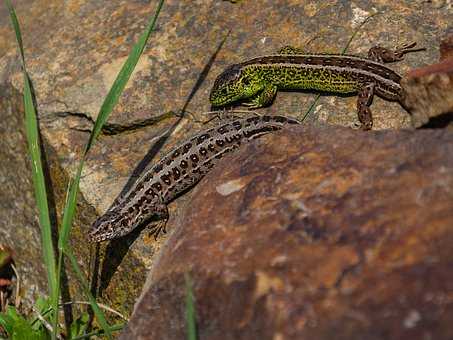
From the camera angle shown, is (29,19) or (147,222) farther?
(29,19)

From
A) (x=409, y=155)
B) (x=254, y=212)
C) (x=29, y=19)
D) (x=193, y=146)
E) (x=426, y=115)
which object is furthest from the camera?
(x=29, y=19)

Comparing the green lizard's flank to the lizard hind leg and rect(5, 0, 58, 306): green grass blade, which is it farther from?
rect(5, 0, 58, 306): green grass blade

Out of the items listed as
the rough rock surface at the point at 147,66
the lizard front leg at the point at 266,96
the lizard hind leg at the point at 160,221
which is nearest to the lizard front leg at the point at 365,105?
the rough rock surface at the point at 147,66

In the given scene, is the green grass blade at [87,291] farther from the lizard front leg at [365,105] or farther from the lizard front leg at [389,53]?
the lizard front leg at [389,53]

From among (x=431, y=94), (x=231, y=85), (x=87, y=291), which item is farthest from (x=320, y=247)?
(x=231, y=85)

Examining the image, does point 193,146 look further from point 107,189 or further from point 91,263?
point 91,263

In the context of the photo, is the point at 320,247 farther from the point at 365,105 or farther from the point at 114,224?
the point at 365,105

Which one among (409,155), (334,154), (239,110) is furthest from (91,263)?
(409,155)

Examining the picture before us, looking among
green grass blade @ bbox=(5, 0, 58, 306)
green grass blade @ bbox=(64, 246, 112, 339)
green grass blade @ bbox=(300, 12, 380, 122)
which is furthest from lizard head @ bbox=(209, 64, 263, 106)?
green grass blade @ bbox=(64, 246, 112, 339)
